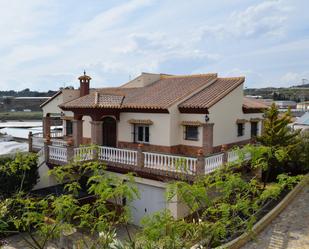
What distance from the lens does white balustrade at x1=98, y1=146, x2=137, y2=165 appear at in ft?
55.7

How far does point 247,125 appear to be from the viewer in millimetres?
22641

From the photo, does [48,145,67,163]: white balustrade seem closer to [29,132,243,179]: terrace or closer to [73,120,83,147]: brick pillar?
[29,132,243,179]: terrace

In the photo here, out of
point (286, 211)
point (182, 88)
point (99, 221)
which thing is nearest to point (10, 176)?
point (182, 88)

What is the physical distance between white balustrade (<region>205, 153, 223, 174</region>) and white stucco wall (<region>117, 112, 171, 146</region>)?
139 inches

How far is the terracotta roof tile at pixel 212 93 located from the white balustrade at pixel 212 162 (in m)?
3.12

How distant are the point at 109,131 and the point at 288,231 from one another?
40.1 ft

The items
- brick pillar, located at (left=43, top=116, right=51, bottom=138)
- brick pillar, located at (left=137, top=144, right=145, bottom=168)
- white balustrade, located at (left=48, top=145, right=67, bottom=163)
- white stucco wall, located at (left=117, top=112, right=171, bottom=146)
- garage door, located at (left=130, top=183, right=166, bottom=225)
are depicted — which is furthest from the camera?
brick pillar, located at (left=43, top=116, right=51, bottom=138)

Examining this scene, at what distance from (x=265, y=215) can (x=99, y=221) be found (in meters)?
10.1

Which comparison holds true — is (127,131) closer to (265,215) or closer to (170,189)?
(265,215)

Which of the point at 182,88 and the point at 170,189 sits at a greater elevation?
the point at 182,88

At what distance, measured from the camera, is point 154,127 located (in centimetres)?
1908

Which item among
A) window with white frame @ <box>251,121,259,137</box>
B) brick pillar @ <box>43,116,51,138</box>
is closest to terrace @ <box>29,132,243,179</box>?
brick pillar @ <box>43,116,51,138</box>

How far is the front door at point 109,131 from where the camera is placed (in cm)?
2116

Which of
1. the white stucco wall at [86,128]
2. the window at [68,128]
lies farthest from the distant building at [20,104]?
the white stucco wall at [86,128]
